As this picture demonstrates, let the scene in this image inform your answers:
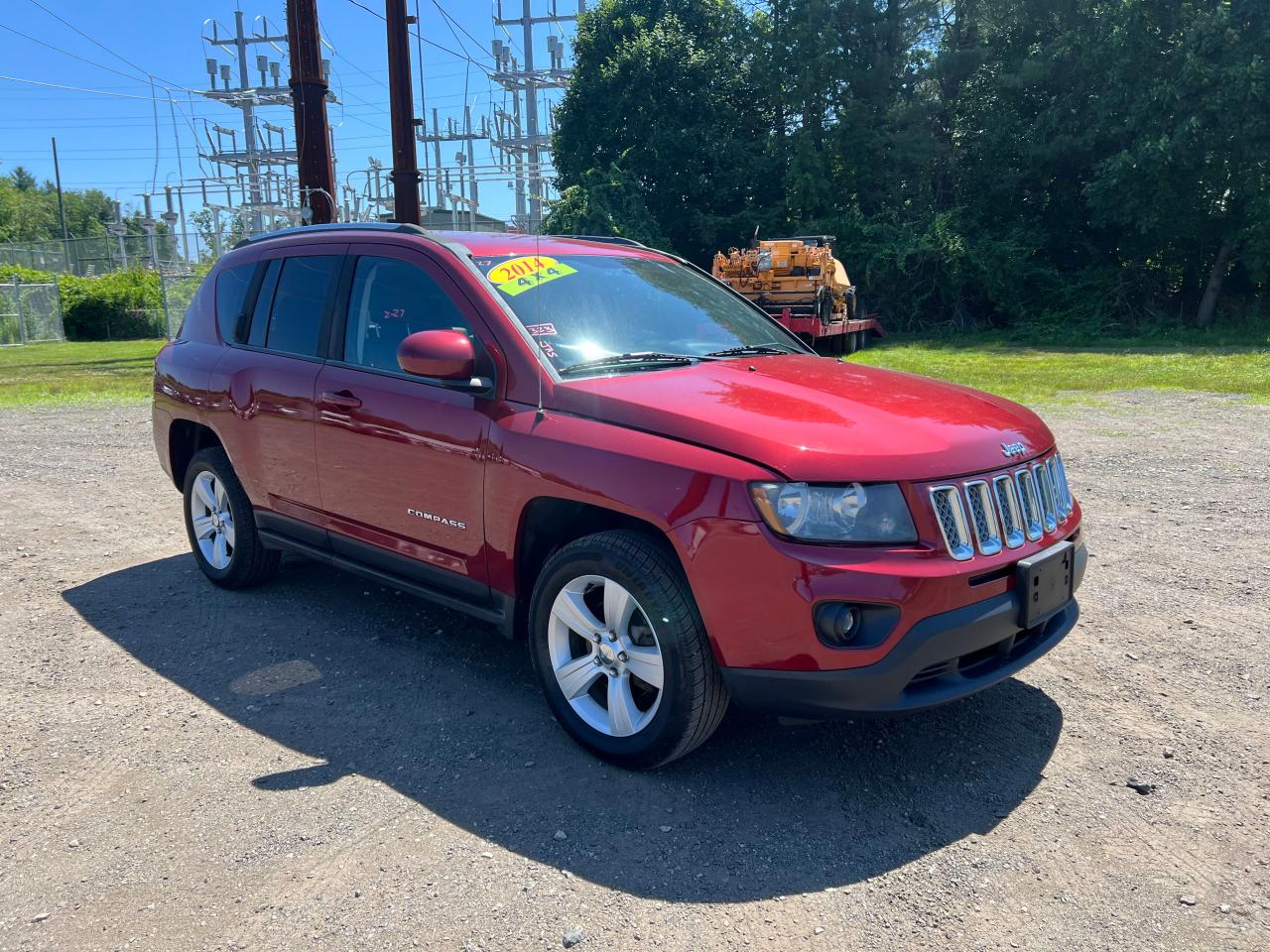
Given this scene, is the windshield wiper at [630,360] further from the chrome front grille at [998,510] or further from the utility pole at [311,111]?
the utility pole at [311,111]

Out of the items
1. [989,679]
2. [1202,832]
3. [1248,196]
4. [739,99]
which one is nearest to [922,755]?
[989,679]

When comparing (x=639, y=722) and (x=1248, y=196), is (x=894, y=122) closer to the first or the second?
(x=1248, y=196)

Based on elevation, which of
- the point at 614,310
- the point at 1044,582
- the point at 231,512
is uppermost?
the point at 614,310

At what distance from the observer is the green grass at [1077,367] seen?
13.8 meters

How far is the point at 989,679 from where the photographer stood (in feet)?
10.2

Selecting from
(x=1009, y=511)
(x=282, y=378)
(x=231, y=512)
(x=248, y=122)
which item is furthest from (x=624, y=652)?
(x=248, y=122)

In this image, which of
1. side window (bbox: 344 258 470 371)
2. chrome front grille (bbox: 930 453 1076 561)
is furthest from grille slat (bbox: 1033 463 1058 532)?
side window (bbox: 344 258 470 371)

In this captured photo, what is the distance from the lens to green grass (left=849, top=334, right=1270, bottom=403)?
45.3 feet

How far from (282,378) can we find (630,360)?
1892 mm

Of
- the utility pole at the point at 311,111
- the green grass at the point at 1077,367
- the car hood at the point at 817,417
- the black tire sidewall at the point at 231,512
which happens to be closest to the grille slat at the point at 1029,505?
the car hood at the point at 817,417

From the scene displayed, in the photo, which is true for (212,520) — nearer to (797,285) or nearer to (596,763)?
(596,763)

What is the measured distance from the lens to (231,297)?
537 centimetres

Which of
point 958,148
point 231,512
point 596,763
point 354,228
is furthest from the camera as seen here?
point 958,148

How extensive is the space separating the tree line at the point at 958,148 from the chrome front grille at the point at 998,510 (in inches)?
887
